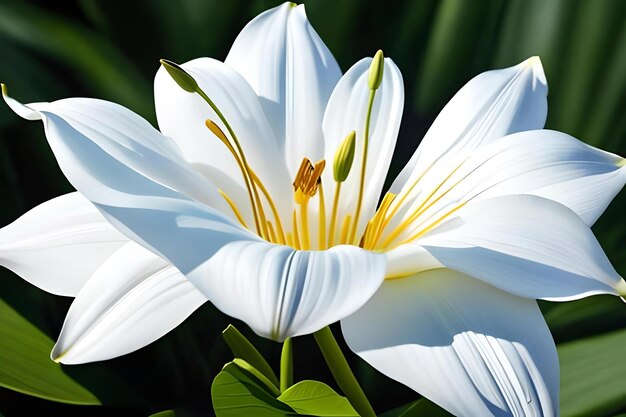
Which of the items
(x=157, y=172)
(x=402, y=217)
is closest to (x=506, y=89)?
(x=402, y=217)

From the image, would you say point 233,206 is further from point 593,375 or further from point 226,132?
point 593,375

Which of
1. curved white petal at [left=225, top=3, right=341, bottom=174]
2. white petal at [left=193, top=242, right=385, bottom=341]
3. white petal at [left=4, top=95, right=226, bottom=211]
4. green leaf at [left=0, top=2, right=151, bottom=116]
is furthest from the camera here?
green leaf at [left=0, top=2, right=151, bottom=116]

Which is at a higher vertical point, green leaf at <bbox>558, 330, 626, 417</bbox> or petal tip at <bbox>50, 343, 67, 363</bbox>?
petal tip at <bbox>50, 343, 67, 363</bbox>

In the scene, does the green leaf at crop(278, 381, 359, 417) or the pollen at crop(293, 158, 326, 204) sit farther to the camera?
the pollen at crop(293, 158, 326, 204)

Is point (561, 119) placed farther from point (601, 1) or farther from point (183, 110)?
point (183, 110)

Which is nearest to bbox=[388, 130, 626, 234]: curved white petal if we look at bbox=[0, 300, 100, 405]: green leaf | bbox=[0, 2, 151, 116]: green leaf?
bbox=[0, 300, 100, 405]: green leaf

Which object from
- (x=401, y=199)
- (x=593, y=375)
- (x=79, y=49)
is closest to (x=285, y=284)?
(x=401, y=199)

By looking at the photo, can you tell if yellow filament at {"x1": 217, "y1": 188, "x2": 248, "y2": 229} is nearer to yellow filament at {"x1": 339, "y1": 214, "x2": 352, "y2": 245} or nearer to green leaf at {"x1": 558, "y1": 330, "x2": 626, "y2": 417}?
yellow filament at {"x1": 339, "y1": 214, "x2": 352, "y2": 245}

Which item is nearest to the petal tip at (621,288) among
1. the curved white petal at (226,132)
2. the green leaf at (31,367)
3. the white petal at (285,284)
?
the white petal at (285,284)
